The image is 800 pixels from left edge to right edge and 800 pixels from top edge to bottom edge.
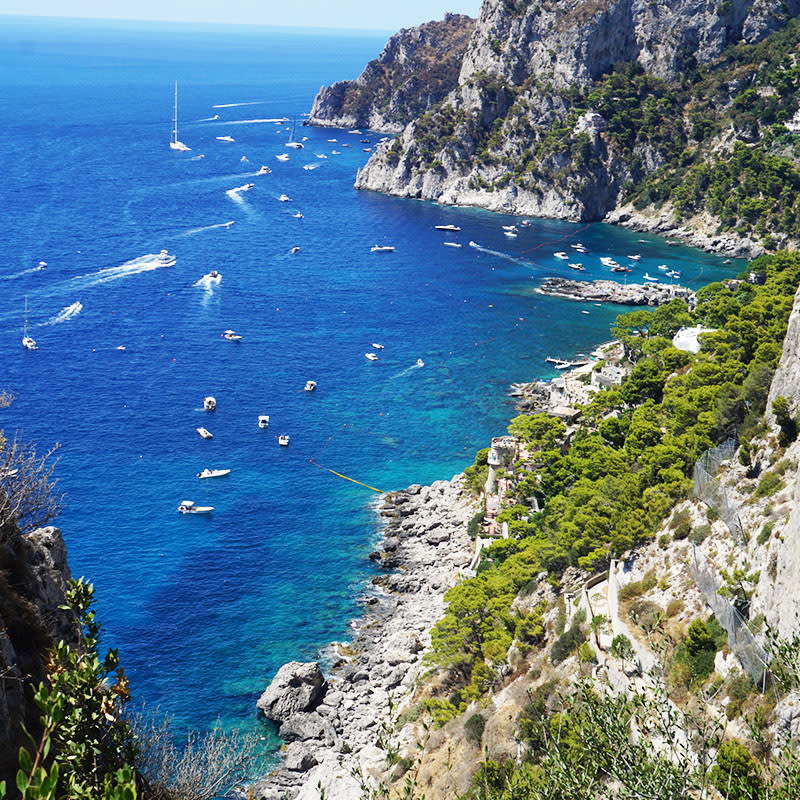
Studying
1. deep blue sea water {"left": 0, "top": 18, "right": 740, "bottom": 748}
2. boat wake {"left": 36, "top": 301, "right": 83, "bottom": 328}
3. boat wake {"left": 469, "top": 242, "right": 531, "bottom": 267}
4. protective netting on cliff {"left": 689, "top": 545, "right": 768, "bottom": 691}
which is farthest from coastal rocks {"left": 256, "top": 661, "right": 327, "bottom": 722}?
boat wake {"left": 469, "top": 242, "right": 531, "bottom": 267}

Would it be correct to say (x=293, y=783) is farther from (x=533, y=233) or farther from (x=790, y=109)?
(x=790, y=109)

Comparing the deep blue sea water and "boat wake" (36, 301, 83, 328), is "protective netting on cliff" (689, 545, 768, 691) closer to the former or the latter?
the deep blue sea water

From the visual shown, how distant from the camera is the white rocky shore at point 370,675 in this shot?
44897 millimetres

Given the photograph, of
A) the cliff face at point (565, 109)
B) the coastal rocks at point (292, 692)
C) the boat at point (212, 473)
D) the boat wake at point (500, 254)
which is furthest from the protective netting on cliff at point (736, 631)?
the cliff face at point (565, 109)

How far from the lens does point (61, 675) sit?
55.2 feet

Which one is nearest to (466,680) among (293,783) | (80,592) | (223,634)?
(293,783)

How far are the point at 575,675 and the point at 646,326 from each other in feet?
210

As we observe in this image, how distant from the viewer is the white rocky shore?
44897 mm

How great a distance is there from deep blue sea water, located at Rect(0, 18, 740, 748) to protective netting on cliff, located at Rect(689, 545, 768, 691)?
28.2 m

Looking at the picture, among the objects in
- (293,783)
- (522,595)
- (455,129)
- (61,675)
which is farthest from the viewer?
(455,129)

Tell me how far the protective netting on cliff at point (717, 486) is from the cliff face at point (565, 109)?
5023 inches

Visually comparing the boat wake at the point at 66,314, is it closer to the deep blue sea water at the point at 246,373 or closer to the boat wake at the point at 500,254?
the deep blue sea water at the point at 246,373

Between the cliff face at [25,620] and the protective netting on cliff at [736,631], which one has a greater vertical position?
the cliff face at [25,620]

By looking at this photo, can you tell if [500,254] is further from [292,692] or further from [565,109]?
[292,692]
